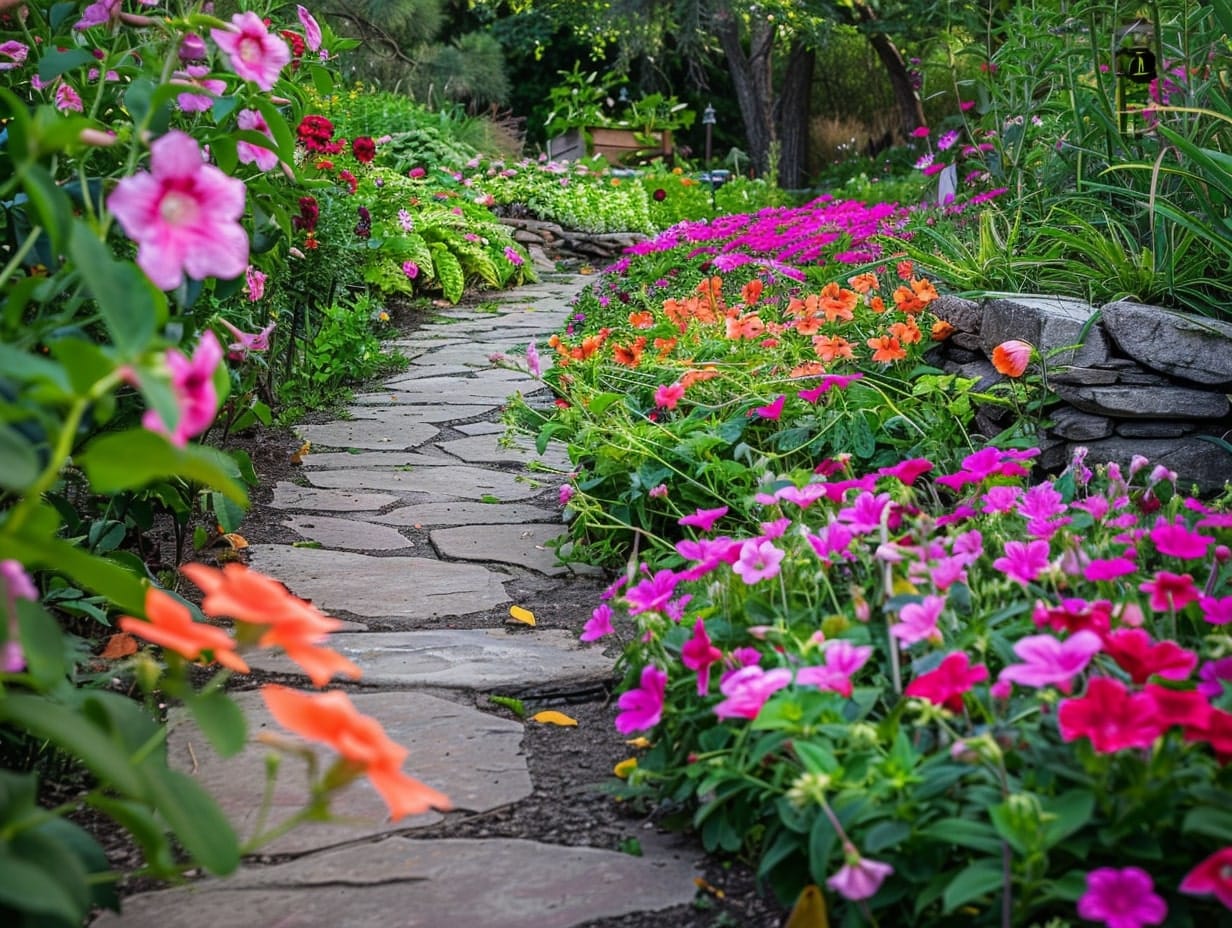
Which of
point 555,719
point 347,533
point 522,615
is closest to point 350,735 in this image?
point 555,719

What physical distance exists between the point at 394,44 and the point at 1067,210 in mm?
8729

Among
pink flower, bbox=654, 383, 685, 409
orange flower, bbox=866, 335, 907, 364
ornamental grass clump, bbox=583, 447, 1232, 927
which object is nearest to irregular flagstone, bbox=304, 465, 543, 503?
pink flower, bbox=654, 383, 685, 409

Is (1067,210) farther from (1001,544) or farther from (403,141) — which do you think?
(403,141)

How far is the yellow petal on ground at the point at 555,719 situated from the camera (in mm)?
1865

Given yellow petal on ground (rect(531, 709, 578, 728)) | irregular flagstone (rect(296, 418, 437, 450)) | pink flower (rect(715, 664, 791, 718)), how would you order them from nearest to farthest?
1. pink flower (rect(715, 664, 791, 718))
2. yellow petal on ground (rect(531, 709, 578, 728))
3. irregular flagstone (rect(296, 418, 437, 450))

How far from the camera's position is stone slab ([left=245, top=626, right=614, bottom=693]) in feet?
6.64

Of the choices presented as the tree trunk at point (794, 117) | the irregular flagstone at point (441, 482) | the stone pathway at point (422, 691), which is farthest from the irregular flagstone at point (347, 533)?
the tree trunk at point (794, 117)

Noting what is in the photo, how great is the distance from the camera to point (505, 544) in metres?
2.88

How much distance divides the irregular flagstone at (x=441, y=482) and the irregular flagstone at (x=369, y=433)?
0.33 m

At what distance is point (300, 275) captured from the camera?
4.42 metres

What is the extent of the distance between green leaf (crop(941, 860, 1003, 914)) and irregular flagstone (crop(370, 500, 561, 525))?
2.07 m

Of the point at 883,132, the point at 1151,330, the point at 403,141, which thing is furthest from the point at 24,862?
the point at 883,132

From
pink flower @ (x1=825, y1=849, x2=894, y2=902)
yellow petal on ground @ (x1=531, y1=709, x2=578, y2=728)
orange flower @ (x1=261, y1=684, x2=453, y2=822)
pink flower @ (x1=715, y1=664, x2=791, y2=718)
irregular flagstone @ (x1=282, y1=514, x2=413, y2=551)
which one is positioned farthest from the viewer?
irregular flagstone @ (x1=282, y1=514, x2=413, y2=551)

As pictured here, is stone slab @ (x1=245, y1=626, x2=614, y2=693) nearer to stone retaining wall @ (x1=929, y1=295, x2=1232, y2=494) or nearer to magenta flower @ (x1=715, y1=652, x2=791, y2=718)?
magenta flower @ (x1=715, y1=652, x2=791, y2=718)
